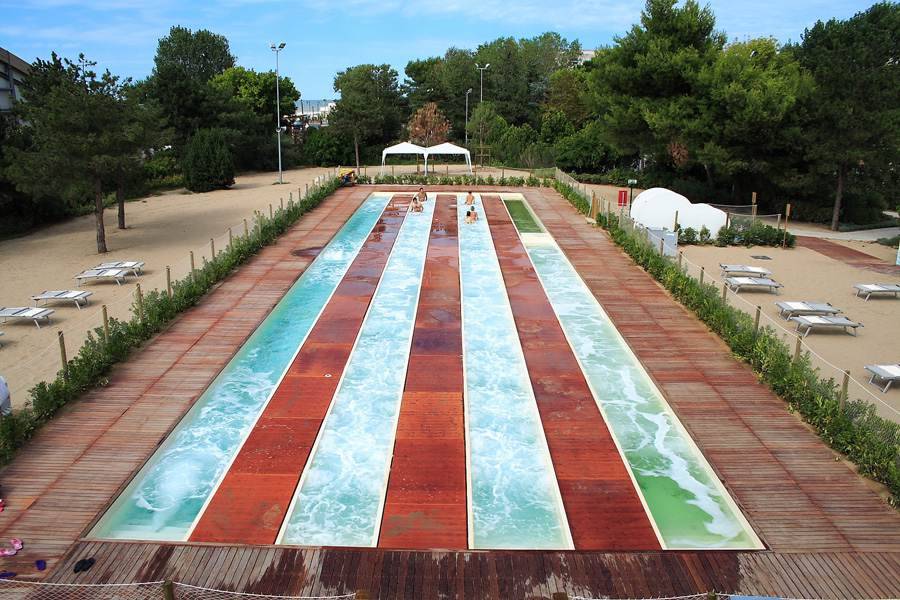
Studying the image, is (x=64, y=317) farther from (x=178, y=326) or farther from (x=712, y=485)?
(x=712, y=485)

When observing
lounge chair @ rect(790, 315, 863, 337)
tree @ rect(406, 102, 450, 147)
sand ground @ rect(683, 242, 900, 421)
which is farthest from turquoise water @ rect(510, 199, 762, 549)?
tree @ rect(406, 102, 450, 147)

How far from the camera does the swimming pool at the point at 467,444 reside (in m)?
9.14

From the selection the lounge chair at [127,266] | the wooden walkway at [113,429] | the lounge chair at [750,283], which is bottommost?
the wooden walkway at [113,429]

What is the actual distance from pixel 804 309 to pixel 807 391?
541 cm

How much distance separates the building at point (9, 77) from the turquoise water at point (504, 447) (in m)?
27.2

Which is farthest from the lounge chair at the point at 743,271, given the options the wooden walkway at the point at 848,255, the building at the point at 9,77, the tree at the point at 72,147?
the building at the point at 9,77

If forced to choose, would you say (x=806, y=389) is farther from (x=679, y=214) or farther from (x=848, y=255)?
(x=679, y=214)

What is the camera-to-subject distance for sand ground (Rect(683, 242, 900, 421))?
13352 mm

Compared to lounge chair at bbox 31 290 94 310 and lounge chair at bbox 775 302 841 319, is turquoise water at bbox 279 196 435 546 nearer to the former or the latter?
lounge chair at bbox 31 290 94 310

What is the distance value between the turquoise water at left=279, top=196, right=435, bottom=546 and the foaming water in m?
3.76

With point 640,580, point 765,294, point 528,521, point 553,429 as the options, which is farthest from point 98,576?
point 765,294

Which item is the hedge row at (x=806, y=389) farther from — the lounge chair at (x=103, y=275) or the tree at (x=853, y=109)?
the lounge chair at (x=103, y=275)

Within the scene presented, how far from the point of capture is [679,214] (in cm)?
2614

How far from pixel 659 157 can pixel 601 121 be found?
3.87m
